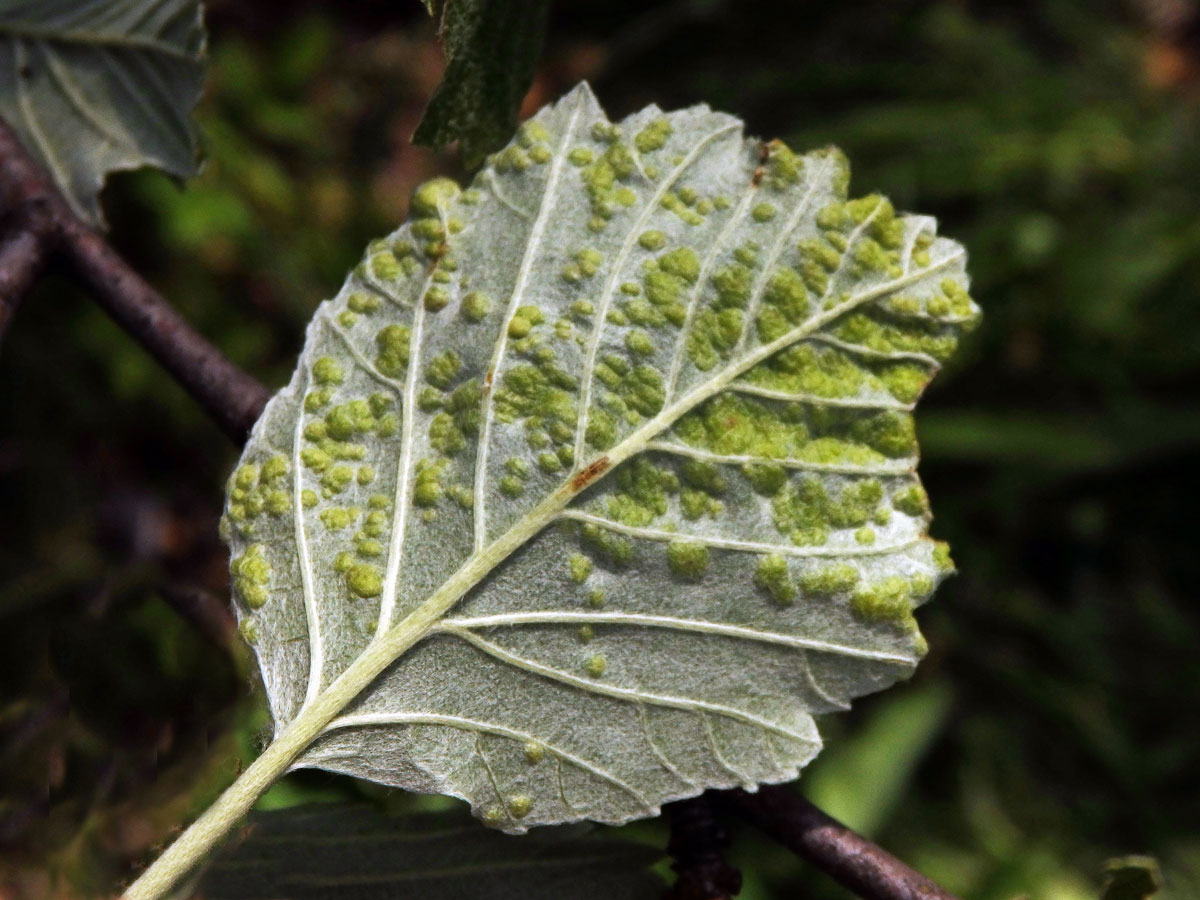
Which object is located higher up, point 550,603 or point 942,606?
point 550,603

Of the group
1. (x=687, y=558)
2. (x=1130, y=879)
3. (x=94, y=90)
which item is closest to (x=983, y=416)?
(x=1130, y=879)

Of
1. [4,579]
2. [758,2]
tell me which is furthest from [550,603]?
[758,2]

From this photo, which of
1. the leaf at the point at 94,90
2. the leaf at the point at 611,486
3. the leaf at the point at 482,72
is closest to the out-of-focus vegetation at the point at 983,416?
the leaf at the point at 94,90

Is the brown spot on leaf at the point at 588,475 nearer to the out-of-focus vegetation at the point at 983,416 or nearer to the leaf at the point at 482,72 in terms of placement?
the leaf at the point at 482,72

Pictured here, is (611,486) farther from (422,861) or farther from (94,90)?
(94,90)

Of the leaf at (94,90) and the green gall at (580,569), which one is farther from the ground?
the leaf at (94,90)

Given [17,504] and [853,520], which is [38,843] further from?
[17,504]
